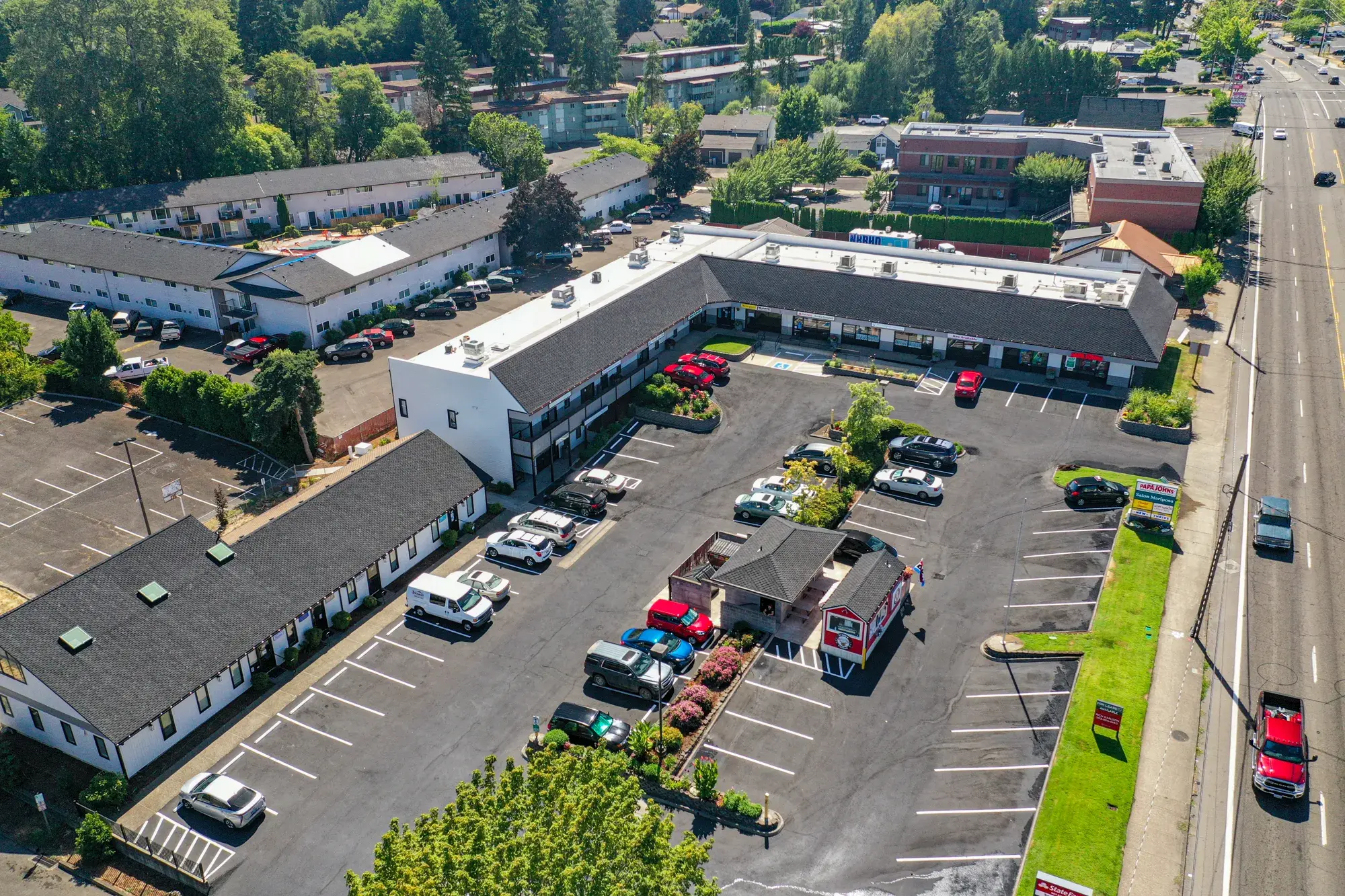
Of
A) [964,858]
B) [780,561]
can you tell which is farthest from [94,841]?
[964,858]

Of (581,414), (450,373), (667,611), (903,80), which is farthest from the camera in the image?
(903,80)

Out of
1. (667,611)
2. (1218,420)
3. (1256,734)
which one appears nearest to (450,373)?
(667,611)

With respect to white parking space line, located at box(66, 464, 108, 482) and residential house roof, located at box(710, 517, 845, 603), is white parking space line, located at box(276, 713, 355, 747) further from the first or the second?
white parking space line, located at box(66, 464, 108, 482)

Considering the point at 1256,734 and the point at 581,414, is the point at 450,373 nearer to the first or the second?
the point at 581,414

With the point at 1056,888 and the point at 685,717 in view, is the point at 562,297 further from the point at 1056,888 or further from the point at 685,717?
the point at 1056,888

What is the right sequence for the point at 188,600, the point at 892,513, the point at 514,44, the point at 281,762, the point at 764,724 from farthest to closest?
the point at 514,44 < the point at 892,513 < the point at 188,600 < the point at 764,724 < the point at 281,762

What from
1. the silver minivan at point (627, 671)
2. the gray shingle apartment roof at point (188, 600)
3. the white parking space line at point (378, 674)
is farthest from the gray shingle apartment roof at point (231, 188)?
the silver minivan at point (627, 671)
